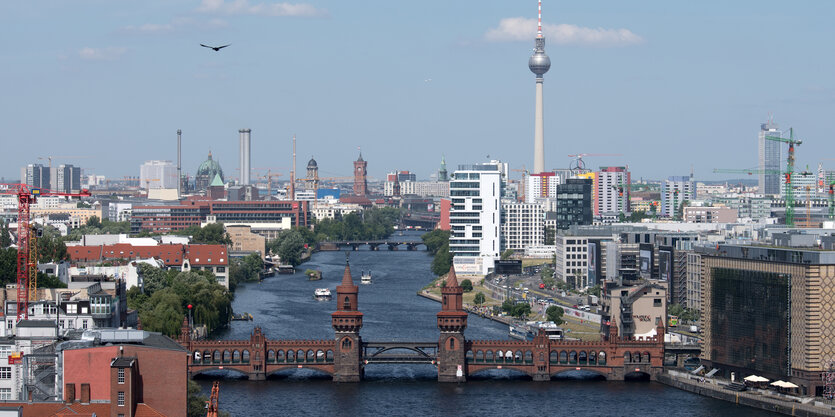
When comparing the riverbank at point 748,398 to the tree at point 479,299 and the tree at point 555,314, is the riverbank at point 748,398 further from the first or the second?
the tree at point 479,299

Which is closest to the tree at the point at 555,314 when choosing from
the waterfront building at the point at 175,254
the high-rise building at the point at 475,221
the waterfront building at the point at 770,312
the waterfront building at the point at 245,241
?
the waterfront building at the point at 770,312

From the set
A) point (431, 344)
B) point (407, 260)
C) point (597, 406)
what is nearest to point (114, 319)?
point (431, 344)

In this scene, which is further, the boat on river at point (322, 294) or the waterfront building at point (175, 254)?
the waterfront building at point (175, 254)

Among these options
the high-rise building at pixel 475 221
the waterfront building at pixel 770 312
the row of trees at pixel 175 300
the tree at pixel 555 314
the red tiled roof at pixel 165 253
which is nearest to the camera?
the waterfront building at pixel 770 312

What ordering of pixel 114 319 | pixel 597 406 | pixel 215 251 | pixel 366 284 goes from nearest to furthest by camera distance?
pixel 597 406, pixel 114 319, pixel 215 251, pixel 366 284

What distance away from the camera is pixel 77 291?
274ft

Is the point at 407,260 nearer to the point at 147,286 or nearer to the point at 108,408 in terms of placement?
the point at 147,286

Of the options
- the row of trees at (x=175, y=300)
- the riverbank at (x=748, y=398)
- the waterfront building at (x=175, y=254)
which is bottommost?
the riverbank at (x=748, y=398)

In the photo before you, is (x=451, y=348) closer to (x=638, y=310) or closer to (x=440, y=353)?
(x=440, y=353)

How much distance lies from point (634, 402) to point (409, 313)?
40838mm

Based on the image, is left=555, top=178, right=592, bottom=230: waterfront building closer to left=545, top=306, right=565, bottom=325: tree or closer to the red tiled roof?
the red tiled roof

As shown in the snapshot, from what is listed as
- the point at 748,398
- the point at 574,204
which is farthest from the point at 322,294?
the point at 574,204

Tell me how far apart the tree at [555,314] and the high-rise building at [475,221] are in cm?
4924

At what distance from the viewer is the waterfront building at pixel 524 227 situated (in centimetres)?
19075
